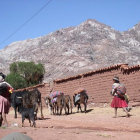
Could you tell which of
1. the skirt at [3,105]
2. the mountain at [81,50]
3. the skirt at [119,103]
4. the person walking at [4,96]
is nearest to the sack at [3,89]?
the person walking at [4,96]

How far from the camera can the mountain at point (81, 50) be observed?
91750 mm

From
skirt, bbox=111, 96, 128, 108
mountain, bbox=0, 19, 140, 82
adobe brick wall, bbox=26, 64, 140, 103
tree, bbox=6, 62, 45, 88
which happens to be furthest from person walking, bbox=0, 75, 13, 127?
mountain, bbox=0, 19, 140, 82

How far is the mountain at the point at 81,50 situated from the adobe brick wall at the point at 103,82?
198 feet

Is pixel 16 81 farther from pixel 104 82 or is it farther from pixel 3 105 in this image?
pixel 3 105

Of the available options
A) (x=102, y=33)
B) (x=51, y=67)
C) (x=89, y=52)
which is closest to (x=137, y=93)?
(x=51, y=67)

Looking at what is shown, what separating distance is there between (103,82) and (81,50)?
279 feet

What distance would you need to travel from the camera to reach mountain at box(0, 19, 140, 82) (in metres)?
91.8

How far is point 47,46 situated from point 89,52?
1846 centimetres

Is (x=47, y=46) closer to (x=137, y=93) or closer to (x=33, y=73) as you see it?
(x=33, y=73)

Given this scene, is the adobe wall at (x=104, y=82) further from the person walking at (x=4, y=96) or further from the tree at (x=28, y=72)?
the tree at (x=28, y=72)

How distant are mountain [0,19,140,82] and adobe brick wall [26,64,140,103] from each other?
198ft

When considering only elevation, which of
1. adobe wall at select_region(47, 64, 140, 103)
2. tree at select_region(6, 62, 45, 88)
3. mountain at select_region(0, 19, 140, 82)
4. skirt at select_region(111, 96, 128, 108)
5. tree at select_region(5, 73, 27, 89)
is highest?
mountain at select_region(0, 19, 140, 82)

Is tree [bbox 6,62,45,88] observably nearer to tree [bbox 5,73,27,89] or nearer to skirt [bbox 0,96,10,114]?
tree [bbox 5,73,27,89]

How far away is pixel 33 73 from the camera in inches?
2354
